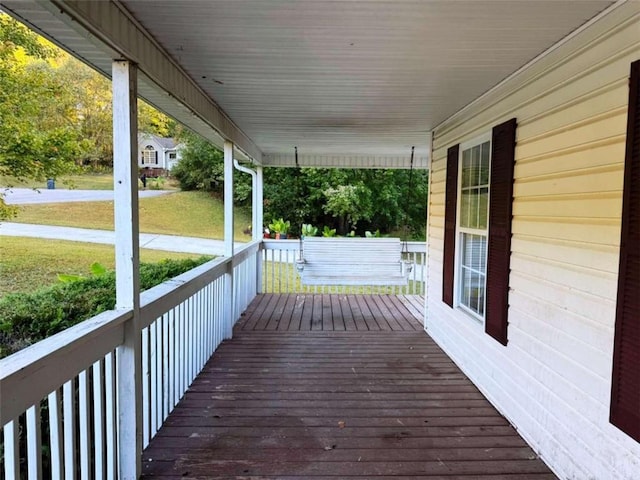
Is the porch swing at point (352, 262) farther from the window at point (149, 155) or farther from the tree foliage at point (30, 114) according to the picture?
the window at point (149, 155)

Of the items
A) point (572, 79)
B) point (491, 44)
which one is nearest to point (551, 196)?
point (572, 79)

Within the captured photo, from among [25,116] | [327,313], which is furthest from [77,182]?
[327,313]

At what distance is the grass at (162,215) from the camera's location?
10.7m

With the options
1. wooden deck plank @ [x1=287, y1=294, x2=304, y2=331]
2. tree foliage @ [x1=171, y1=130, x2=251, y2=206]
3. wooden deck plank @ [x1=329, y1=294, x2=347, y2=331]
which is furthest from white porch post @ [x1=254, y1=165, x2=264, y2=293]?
tree foliage @ [x1=171, y1=130, x2=251, y2=206]

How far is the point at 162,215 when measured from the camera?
15625 millimetres

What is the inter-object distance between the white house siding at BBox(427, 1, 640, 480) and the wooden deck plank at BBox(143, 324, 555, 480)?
1.04 ft

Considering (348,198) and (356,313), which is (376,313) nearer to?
(356,313)

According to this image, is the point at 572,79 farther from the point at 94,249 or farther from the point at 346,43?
the point at 94,249

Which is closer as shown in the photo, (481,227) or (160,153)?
(481,227)

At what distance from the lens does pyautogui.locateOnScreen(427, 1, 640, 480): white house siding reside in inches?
71.3

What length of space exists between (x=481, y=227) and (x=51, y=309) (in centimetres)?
342

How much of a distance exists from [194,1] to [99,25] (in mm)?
406

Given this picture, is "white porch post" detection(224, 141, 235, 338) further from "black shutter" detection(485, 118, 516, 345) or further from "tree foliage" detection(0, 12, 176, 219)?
"black shutter" detection(485, 118, 516, 345)

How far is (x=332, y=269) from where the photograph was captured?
20.5ft
